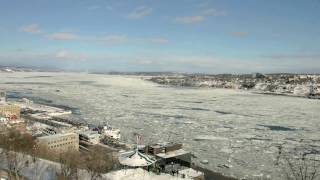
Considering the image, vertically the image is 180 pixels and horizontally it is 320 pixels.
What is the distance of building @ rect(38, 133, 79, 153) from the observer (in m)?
20.9

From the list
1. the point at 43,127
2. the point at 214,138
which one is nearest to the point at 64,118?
the point at 43,127

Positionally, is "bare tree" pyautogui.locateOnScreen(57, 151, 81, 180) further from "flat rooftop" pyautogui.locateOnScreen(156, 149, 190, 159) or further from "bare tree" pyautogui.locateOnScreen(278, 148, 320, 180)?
"bare tree" pyautogui.locateOnScreen(278, 148, 320, 180)

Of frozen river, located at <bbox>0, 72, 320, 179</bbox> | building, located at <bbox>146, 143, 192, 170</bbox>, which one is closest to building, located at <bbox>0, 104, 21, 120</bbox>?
frozen river, located at <bbox>0, 72, 320, 179</bbox>

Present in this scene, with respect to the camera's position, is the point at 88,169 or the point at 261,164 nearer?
the point at 88,169

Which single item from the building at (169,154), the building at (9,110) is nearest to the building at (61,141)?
the building at (169,154)

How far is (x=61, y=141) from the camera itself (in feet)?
71.3

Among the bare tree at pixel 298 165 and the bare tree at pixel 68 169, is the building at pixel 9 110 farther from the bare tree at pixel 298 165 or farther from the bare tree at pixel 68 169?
the bare tree at pixel 298 165

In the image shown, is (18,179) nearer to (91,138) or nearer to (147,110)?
(91,138)

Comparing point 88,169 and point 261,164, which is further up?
point 88,169

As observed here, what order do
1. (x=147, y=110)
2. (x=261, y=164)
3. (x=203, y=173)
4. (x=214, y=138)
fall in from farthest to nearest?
(x=147, y=110), (x=214, y=138), (x=261, y=164), (x=203, y=173)

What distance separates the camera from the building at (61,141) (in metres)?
20.9

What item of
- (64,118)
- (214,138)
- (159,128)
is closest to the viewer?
(214,138)

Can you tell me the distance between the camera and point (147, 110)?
3575cm

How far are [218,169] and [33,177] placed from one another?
26.2 feet
